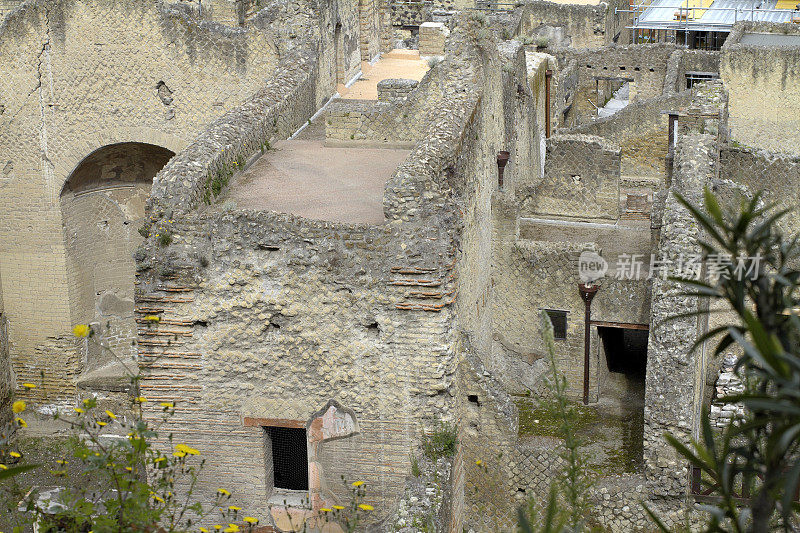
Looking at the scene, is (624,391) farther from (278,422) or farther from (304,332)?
(304,332)

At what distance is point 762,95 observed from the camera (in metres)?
23.3

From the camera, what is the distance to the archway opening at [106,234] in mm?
16703

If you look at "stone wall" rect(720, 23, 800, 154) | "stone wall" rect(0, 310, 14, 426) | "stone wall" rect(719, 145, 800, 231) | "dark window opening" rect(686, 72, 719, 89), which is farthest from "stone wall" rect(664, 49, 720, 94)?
"stone wall" rect(0, 310, 14, 426)

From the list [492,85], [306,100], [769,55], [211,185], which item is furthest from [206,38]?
[769,55]

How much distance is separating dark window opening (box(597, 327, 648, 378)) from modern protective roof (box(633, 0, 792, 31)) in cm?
1504

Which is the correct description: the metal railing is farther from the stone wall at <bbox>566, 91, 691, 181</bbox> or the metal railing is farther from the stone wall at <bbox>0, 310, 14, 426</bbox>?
the stone wall at <bbox>0, 310, 14, 426</bbox>

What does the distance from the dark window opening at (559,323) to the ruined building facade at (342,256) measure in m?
→ 0.03

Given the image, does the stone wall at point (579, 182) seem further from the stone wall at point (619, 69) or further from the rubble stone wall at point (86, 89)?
the stone wall at point (619, 69)

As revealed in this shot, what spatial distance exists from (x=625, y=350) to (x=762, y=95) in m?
9.11

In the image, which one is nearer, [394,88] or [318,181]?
[318,181]

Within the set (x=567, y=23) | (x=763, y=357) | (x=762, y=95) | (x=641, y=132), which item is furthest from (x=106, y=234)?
(x=567, y=23)

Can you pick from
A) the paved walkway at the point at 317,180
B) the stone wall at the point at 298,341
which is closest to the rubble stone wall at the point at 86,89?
the paved walkway at the point at 317,180

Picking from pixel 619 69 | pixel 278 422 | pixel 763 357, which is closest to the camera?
pixel 763 357

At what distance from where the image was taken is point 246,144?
1187 cm
